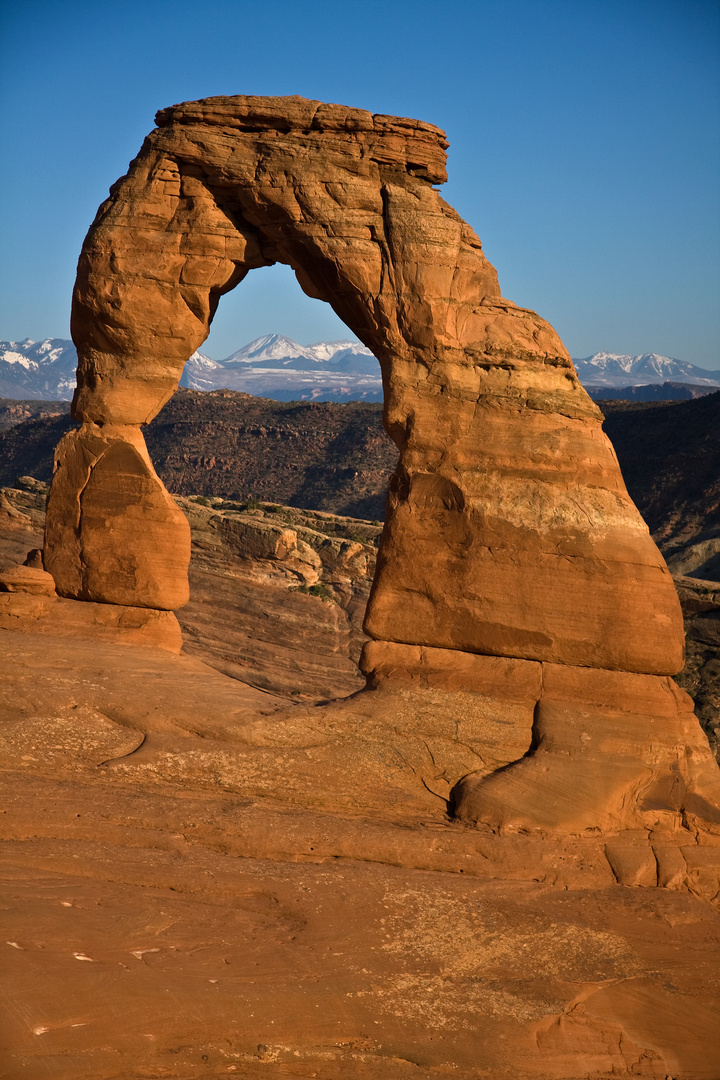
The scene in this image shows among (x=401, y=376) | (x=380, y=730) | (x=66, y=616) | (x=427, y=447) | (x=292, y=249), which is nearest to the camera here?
(x=380, y=730)

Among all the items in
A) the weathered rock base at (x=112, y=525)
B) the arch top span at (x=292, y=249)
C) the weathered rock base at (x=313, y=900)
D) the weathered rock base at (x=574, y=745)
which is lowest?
the weathered rock base at (x=313, y=900)

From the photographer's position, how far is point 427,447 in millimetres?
11578

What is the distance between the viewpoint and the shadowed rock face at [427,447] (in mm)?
10773

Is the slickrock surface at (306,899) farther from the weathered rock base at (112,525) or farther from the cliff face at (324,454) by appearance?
the cliff face at (324,454)

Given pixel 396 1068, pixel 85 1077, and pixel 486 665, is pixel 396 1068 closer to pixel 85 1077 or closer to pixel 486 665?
pixel 85 1077

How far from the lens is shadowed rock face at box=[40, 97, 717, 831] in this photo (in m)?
10.8

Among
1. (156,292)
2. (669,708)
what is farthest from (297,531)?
(669,708)

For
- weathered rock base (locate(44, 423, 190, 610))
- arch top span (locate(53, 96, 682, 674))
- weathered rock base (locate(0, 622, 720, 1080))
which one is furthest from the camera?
weathered rock base (locate(44, 423, 190, 610))

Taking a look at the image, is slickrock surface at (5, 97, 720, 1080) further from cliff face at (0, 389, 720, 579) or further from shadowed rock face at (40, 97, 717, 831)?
cliff face at (0, 389, 720, 579)

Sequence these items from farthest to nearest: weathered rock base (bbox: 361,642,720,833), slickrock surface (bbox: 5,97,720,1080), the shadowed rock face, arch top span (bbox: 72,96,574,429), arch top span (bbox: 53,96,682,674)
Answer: arch top span (bbox: 72,96,574,429), arch top span (bbox: 53,96,682,674), the shadowed rock face, weathered rock base (bbox: 361,642,720,833), slickrock surface (bbox: 5,97,720,1080)

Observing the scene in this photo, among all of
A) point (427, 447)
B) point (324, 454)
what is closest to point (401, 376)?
point (427, 447)

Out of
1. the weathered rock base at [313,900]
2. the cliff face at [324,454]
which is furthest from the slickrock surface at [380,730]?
the cliff face at [324,454]

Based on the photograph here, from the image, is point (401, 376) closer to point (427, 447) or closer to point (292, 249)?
point (427, 447)

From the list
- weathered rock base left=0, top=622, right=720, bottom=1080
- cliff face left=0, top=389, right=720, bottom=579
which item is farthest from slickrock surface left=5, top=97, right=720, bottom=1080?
cliff face left=0, top=389, right=720, bottom=579
